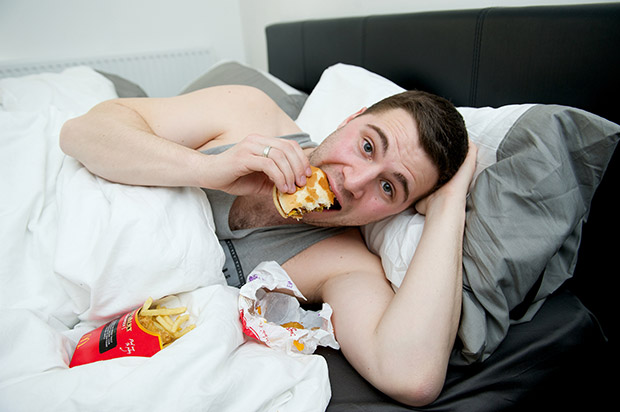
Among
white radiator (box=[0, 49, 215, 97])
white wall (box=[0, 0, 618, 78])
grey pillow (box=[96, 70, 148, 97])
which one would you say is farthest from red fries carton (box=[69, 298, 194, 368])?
white radiator (box=[0, 49, 215, 97])

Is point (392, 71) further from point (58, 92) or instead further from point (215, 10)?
point (215, 10)

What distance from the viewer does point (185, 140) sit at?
3.76ft

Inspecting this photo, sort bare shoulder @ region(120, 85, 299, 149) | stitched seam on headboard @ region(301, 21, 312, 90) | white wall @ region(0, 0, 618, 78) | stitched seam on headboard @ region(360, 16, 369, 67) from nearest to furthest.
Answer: bare shoulder @ region(120, 85, 299, 149)
stitched seam on headboard @ region(360, 16, 369, 67)
stitched seam on headboard @ region(301, 21, 312, 90)
white wall @ region(0, 0, 618, 78)

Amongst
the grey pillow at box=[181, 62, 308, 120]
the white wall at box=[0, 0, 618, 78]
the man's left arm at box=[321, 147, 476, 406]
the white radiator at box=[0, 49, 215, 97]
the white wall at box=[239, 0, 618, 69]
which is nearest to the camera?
the man's left arm at box=[321, 147, 476, 406]

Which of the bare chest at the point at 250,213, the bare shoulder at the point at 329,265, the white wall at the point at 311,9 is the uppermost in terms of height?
the white wall at the point at 311,9

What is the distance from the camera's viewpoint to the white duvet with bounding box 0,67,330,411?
64 centimetres

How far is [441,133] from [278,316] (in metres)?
0.61

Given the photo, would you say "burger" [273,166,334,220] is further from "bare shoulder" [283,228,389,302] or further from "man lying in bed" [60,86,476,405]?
"bare shoulder" [283,228,389,302]

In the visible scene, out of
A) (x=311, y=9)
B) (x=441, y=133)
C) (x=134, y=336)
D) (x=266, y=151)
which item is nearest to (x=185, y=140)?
(x=266, y=151)

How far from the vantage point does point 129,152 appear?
3.14 feet

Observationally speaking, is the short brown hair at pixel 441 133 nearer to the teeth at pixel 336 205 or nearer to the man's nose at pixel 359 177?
the man's nose at pixel 359 177

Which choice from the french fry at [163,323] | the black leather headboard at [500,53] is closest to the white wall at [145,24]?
the black leather headboard at [500,53]

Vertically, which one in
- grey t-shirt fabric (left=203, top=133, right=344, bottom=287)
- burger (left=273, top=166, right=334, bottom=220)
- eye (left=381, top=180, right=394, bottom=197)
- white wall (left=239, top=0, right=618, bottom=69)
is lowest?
grey t-shirt fabric (left=203, top=133, right=344, bottom=287)

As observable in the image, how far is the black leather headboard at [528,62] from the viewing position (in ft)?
2.98
